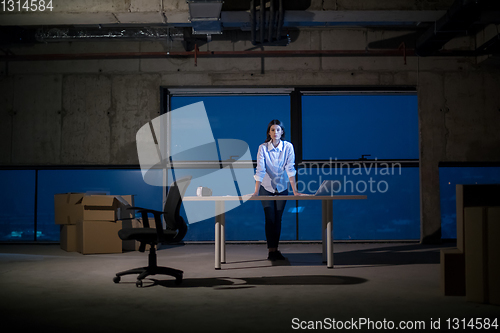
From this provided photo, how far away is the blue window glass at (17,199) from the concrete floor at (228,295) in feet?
6.30

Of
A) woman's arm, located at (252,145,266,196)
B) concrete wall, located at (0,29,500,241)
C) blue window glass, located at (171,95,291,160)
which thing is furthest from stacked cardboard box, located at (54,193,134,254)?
woman's arm, located at (252,145,266,196)

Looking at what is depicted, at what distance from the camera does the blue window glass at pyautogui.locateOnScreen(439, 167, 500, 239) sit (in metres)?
6.80

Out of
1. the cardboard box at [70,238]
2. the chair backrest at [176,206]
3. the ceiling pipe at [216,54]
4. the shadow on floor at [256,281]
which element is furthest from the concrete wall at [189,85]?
the shadow on floor at [256,281]

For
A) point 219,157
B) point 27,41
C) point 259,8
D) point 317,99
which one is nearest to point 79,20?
point 27,41

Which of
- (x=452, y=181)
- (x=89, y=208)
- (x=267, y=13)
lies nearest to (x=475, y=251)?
(x=267, y=13)

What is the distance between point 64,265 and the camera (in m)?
4.60

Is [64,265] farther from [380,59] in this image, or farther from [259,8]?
[380,59]

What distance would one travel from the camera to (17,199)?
685 centimetres

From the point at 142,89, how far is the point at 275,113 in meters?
2.27

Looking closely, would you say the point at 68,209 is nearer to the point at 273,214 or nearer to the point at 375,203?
the point at 273,214

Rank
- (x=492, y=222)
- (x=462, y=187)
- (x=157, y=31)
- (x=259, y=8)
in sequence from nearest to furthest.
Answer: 1. (x=492, y=222)
2. (x=462, y=187)
3. (x=259, y=8)
4. (x=157, y=31)

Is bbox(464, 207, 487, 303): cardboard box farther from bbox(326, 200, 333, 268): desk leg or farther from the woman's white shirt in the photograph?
the woman's white shirt

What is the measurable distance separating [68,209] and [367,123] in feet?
16.1

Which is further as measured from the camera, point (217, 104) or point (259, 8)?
point (217, 104)
